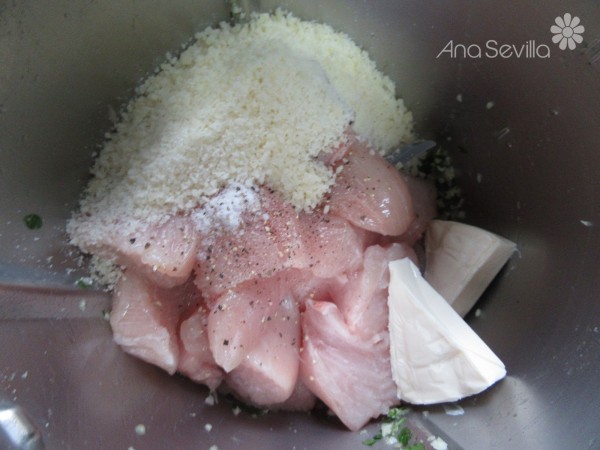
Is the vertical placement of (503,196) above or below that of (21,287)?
above

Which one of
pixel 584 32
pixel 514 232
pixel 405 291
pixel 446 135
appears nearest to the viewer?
pixel 584 32

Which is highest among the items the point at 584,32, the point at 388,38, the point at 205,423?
the point at 584,32

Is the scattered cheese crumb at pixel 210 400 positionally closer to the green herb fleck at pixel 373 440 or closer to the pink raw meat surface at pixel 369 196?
the green herb fleck at pixel 373 440

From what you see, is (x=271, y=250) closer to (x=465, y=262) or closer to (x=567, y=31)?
(x=465, y=262)

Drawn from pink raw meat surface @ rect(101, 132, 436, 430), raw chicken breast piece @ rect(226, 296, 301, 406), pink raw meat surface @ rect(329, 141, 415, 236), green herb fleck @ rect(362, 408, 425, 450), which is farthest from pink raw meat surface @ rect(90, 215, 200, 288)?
green herb fleck @ rect(362, 408, 425, 450)

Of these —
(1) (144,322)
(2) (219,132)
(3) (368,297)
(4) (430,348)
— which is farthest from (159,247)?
(4) (430,348)

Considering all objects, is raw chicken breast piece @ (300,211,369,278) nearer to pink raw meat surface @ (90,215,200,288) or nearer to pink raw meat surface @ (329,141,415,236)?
pink raw meat surface @ (329,141,415,236)

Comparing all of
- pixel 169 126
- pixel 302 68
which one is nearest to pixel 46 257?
pixel 169 126

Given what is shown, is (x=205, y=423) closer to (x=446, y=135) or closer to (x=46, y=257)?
(x=46, y=257)
